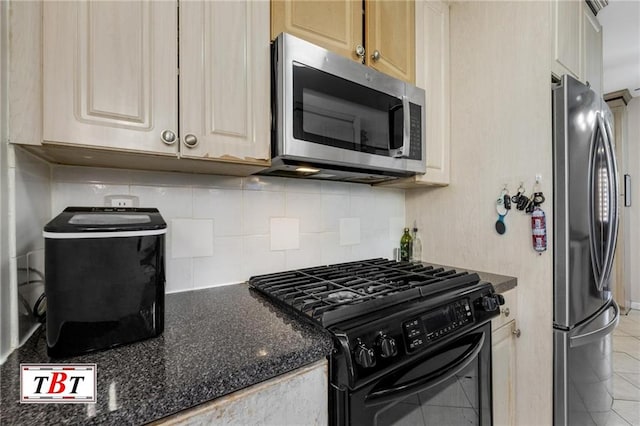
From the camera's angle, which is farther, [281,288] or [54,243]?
[281,288]

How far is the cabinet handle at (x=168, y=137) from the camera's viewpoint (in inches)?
30.3

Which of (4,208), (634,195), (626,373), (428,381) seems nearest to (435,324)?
(428,381)

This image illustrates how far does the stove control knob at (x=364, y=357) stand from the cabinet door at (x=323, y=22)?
0.98 m

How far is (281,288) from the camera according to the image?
100 cm

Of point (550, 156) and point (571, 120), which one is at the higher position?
point (571, 120)

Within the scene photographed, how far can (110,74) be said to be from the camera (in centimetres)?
71

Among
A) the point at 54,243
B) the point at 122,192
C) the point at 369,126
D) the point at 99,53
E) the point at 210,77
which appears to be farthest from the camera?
the point at 369,126

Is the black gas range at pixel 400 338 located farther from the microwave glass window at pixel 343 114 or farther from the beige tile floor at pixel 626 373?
the beige tile floor at pixel 626 373

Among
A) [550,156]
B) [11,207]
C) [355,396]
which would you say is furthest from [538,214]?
[11,207]

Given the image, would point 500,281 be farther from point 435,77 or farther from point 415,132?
point 435,77

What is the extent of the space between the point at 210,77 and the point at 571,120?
4.68 ft

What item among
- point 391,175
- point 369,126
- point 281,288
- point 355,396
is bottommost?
point 355,396

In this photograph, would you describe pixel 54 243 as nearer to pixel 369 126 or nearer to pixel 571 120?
pixel 369 126

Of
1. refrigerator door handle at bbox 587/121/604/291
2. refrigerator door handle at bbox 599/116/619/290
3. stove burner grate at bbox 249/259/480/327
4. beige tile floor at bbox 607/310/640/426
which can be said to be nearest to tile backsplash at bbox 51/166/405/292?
stove burner grate at bbox 249/259/480/327
